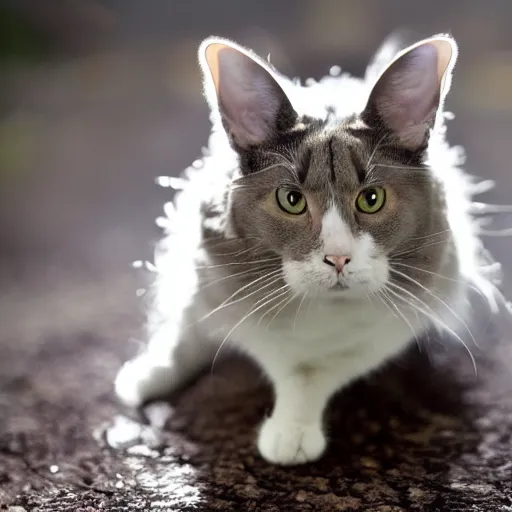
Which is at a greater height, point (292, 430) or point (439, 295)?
point (439, 295)

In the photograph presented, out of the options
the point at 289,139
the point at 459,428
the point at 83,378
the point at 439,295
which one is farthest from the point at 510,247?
the point at 83,378

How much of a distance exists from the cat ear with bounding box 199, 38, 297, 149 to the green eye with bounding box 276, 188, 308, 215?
83 millimetres

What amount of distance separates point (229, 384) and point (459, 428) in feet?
1.27

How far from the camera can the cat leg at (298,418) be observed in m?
1.09

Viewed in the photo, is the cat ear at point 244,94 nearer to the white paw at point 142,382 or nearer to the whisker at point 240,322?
the whisker at point 240,322

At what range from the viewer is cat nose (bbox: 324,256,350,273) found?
3.13 feet

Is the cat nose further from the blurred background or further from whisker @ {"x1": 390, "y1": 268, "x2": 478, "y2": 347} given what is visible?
the blurred background

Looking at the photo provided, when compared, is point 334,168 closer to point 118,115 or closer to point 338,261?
point 338,261

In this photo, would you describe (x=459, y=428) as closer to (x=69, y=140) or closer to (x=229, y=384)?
(x=229, y=384)

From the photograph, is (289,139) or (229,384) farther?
(229,384)

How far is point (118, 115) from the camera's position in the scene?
138 cm

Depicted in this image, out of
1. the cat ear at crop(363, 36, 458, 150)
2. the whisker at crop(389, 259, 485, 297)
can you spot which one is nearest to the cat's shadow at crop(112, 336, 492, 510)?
the whisker at crop(389, 259, 485, 297)

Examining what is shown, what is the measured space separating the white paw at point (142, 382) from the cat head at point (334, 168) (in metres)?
0.33

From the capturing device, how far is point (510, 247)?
132cm
